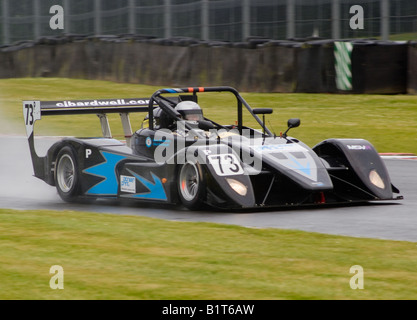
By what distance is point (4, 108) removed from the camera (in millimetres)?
26094

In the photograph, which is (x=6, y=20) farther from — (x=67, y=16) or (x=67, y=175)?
(x=67, y=175)

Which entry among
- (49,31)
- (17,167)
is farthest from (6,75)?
(17,167)

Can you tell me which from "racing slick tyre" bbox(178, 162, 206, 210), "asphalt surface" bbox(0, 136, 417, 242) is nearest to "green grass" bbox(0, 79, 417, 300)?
"asphalt surface" bbox(0, 136, 417, 242)

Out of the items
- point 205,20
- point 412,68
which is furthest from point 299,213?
point 205,20

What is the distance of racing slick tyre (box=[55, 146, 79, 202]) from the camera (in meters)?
11.6

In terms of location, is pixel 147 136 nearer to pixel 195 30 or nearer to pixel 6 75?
pixel 195 30

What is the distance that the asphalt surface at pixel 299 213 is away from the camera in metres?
8.88

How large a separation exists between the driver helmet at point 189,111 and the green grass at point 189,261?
2137 millimetres

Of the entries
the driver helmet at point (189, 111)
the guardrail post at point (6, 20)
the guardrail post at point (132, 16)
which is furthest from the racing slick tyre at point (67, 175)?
the guardrail post at point (6, 20)

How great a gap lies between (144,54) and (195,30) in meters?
2.34

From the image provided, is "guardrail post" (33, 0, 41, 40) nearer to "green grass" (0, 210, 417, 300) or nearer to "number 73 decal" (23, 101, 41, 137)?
"number 73 decal" (23, 101, 41, 137)

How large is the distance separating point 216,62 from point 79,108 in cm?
1313

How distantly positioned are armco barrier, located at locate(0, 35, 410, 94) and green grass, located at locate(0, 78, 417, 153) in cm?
31

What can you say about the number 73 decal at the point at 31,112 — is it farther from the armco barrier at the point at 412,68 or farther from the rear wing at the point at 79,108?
the armco barrier at the point at 412,68
